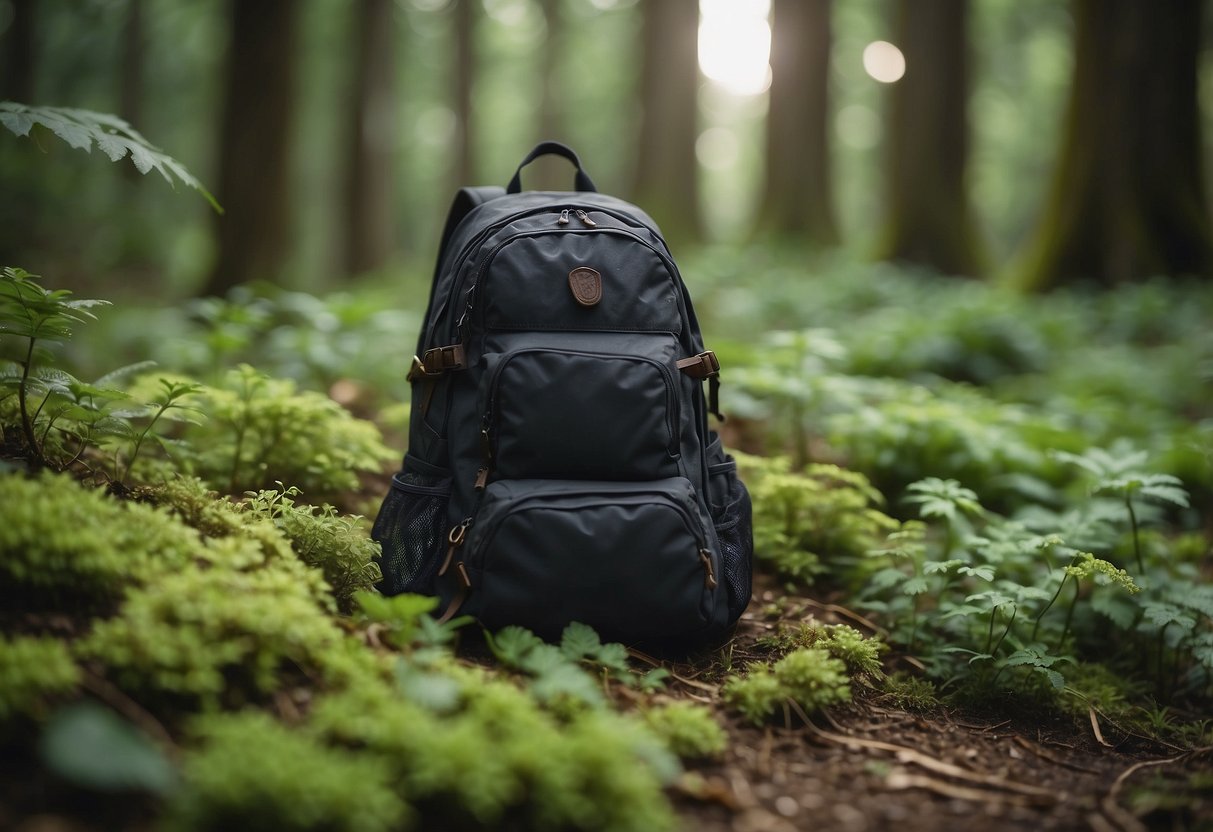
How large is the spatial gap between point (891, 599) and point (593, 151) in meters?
26.0

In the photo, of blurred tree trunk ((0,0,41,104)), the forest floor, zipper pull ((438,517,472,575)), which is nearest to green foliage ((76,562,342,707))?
zipper pull ((438,517,472,575))

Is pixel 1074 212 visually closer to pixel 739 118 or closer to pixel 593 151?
pixel 593 151

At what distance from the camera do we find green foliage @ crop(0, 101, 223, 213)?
234 centimetres

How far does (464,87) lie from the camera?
689 inches

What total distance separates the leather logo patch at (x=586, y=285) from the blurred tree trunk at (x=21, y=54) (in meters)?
15.5

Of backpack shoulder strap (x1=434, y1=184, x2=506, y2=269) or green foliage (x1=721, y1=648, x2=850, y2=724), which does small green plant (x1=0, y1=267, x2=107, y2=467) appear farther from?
green foliage (x1=721, y1=648, x2=850, y2=724)

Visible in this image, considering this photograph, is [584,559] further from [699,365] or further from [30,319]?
[30,319]

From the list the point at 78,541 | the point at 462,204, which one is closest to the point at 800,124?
the point at 462,204

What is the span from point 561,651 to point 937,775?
104cm

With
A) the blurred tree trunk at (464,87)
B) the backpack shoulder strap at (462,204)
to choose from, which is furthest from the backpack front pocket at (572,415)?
the blurred tree trunk at (464,87)

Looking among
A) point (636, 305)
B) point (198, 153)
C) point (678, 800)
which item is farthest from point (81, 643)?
point (198, 153)

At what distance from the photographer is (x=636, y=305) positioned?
261 centimetres

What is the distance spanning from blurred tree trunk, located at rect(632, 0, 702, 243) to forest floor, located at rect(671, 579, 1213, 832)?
10061 millimetres

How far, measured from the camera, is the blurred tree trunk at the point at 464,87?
17.5 metres
